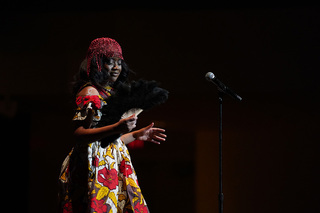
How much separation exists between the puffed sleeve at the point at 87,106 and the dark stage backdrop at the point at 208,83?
1.61 m

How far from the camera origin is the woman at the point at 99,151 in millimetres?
2238

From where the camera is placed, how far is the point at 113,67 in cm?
246

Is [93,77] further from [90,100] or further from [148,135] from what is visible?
[148,135]

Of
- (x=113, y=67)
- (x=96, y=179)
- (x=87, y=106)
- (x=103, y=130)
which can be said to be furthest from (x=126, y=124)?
(x=113, y=67)

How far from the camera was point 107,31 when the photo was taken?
156 inches

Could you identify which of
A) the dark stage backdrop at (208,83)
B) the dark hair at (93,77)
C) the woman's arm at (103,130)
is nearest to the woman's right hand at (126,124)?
the woman's arm at (103,130)

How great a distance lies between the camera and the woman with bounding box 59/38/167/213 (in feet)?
7.34

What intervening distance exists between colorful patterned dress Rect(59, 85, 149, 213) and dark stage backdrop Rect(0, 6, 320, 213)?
1591 mm

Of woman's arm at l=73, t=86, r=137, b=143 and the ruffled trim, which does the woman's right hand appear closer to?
woman's arm at l=73, t=86, r=137, b=143

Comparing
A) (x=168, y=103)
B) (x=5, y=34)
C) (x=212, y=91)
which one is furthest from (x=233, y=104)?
(x=5, y=34)

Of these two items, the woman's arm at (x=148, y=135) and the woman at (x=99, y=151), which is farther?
the woman's arm at (x=148, y=135)

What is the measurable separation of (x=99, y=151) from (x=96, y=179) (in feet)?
0.45

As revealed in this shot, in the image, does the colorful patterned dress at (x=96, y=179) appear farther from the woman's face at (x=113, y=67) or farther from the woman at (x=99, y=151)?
the woman's face at (x=113, y=67)

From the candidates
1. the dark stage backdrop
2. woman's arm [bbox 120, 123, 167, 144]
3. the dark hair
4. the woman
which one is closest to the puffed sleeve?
the woman
